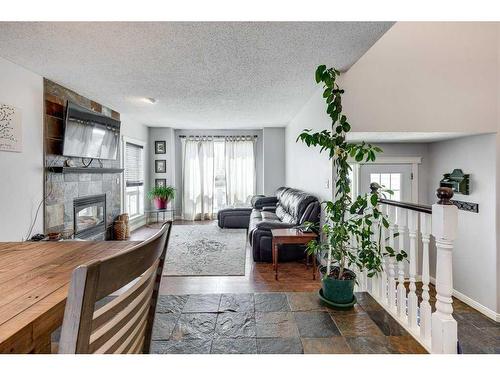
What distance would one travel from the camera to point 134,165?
636 cm

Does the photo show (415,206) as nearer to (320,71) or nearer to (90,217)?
(320,71)

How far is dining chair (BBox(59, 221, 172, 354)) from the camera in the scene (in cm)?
53

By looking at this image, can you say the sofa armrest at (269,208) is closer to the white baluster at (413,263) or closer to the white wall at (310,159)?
the white wall at (310,159)

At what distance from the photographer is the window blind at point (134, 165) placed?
600 centimetres

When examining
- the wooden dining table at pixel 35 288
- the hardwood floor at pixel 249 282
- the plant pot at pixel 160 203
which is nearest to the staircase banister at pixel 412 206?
the hardwood floor at pixel 249 282

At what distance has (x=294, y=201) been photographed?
4270mm

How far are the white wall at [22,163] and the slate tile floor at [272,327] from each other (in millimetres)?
1997

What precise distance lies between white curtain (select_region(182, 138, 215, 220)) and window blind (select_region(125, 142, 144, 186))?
41.6 inches

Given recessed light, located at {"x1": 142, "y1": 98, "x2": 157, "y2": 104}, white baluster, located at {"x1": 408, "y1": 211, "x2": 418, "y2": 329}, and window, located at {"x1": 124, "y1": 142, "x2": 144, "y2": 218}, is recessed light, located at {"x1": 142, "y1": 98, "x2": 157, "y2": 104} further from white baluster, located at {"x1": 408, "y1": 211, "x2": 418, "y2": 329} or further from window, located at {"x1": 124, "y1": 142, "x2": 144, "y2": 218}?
white baluster, located at {"x1": 408, "y1": 211, "x2": 418, "y2": 329}

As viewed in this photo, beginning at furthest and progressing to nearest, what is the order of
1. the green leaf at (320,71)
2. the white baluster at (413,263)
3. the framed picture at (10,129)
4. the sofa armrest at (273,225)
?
the sofa armrest at (273,225)
the framed picture at (10,129)
the green leaf at (320,71)
the white baluster at (413,263)

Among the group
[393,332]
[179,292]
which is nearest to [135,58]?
[179,292]

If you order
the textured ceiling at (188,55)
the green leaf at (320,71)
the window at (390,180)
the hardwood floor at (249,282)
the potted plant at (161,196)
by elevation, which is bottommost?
the hardwood floor at (249,282)

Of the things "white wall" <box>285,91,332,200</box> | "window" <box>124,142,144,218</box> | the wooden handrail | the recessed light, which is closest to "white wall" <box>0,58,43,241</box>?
the recessed light
